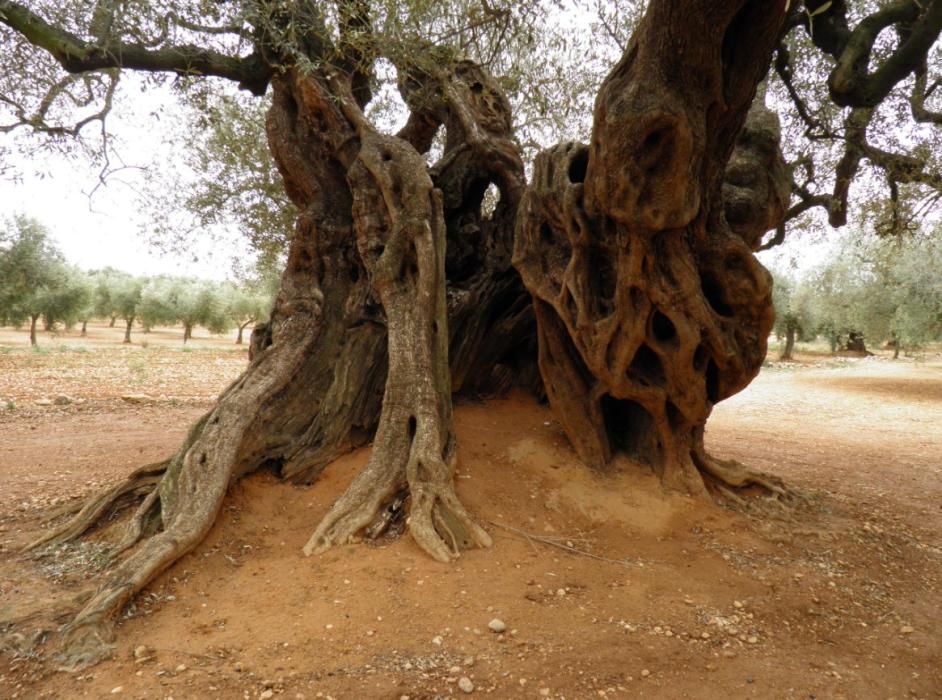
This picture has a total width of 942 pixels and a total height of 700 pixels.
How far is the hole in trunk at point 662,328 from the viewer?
514 centimetres

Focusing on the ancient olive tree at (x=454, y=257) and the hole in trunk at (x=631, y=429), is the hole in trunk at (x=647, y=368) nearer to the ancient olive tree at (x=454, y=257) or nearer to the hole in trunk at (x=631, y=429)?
the ancient olive tree at (x=454, y=257)

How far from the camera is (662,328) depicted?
525cm

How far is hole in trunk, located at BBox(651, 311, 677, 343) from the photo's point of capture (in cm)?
514

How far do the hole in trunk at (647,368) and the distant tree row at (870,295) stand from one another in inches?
324

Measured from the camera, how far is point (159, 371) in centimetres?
2056

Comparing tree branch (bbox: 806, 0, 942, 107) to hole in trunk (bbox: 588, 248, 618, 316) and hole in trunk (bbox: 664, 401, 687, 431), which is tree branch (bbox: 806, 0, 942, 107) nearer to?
hole in trunk (bbox: 588, 248, 618, 316)

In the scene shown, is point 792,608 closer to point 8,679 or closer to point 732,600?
point 732,600

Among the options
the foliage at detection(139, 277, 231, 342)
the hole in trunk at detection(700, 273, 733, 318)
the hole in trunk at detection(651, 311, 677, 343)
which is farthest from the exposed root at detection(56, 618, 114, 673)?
the foliage at detection(139, 277, 231, 342)

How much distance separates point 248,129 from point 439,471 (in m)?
8.12

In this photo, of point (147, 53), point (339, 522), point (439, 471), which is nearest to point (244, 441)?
Answer: point (339, 522)

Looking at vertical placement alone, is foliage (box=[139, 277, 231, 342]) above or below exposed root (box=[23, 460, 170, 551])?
above

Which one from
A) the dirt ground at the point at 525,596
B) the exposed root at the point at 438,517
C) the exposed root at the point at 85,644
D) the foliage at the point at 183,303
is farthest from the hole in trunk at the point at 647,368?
the foliage at the point at 183,303

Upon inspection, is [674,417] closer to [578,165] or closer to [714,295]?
[714,295]

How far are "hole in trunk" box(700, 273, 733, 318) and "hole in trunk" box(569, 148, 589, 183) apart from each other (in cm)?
148
